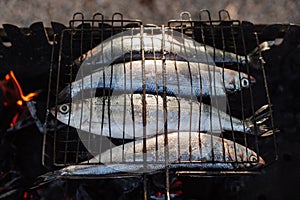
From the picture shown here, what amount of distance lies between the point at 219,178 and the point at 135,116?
0.78 metres

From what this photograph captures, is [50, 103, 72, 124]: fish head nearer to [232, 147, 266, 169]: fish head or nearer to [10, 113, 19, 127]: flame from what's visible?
[10, 113, 19, 127]: flame

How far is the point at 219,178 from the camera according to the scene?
2963 millimetres

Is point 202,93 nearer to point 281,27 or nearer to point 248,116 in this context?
point 248,116

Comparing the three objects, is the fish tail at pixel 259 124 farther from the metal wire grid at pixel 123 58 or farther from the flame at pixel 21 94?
the flame at pixel 21 94

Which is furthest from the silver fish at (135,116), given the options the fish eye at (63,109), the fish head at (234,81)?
the fish head at (234,81)

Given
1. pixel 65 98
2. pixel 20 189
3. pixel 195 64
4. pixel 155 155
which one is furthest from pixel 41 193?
pixel 195 64

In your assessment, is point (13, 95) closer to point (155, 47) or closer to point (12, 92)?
point (12, 92)

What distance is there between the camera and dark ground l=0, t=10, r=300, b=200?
9.62 feet

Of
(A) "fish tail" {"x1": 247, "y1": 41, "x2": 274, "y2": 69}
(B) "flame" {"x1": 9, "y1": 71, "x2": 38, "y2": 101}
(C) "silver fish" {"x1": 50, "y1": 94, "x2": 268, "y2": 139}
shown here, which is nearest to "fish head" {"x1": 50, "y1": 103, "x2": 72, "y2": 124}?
(C) "silver fish" {"x1": 50, "y1": 94, "x2": 268, "y2": 139}

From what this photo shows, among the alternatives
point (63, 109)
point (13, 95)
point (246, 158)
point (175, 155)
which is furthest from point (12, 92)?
point (246, 158)

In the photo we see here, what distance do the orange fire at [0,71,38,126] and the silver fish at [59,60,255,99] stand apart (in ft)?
1.53

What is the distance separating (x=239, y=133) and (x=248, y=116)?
0.45 ft

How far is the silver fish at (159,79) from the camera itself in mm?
2764

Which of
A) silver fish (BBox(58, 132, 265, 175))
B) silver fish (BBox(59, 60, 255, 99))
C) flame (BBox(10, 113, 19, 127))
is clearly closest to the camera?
silver fish (BBox(58, 132, 265, 175))
